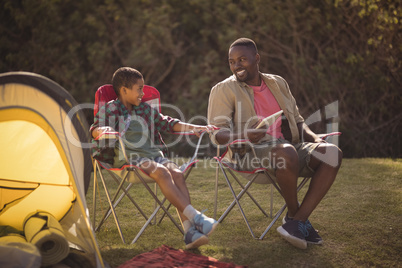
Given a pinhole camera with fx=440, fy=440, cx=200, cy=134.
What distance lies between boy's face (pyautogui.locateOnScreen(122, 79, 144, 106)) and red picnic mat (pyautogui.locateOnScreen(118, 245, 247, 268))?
1031 mm

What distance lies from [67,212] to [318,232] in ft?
5.34

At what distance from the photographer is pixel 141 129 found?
3055 mm

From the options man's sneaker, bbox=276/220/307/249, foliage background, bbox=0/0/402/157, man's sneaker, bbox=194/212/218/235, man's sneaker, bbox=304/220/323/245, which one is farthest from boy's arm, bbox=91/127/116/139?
foliage background, bbox=0/0/402/157

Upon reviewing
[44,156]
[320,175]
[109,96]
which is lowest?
[320,175]

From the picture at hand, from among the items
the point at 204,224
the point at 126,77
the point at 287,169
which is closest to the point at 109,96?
the point at 126,77

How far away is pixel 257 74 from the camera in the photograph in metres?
3.20

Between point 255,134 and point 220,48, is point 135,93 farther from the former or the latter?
point 220,48

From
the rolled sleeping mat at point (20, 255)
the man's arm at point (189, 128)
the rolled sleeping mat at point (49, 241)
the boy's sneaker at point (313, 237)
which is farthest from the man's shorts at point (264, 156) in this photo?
the rolled sleeping mat at point (20, 255)

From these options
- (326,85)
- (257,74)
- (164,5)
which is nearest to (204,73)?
(164,5)

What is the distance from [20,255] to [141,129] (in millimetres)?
1200

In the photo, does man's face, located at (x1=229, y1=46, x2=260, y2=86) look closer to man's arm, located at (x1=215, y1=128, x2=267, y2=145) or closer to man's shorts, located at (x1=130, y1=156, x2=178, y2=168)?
man's arm, located at (x1=215, y1=128, x2=267, y2=145)

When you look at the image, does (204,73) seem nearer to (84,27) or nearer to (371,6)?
(84,27)

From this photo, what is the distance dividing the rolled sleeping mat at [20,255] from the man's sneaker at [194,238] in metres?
0.78

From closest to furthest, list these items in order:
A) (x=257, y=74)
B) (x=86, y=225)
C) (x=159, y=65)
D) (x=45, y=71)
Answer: (x=86, y=225) → (x=257, y=74) → (x=45, y=71) → (x=159, y=65)
